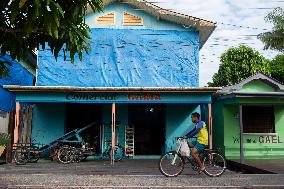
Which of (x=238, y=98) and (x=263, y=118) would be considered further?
(x=263, y=118)

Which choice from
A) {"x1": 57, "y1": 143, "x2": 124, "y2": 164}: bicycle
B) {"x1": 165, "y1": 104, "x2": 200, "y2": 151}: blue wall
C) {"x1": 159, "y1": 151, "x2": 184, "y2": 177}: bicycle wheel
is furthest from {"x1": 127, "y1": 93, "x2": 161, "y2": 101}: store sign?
{"x1": 159, "y1": 151, "x2": 184, "y2": 177}: bicycle wheel

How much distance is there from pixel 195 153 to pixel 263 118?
8.49 m

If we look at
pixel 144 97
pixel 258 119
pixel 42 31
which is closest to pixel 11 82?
pixel 144 97

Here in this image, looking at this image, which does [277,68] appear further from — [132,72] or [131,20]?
[132,72]

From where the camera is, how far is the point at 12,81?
57.4 ft

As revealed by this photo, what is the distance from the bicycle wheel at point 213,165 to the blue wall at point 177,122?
23.1 ft

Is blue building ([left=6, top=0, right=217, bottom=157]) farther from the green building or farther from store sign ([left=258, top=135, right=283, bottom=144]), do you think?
store sign ([left=258, top=135, right=283, bottom=144])

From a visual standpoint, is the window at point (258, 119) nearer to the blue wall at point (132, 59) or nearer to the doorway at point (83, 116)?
the blue wall at point (132, 59)

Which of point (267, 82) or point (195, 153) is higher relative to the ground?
point (267, 82)

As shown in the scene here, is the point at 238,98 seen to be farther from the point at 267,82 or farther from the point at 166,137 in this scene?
the point at 166,137

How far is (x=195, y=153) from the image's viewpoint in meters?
9.66

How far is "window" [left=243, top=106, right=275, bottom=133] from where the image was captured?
16812mm

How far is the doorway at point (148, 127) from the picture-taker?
55.9 ft

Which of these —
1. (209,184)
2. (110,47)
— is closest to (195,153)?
(209,184)
